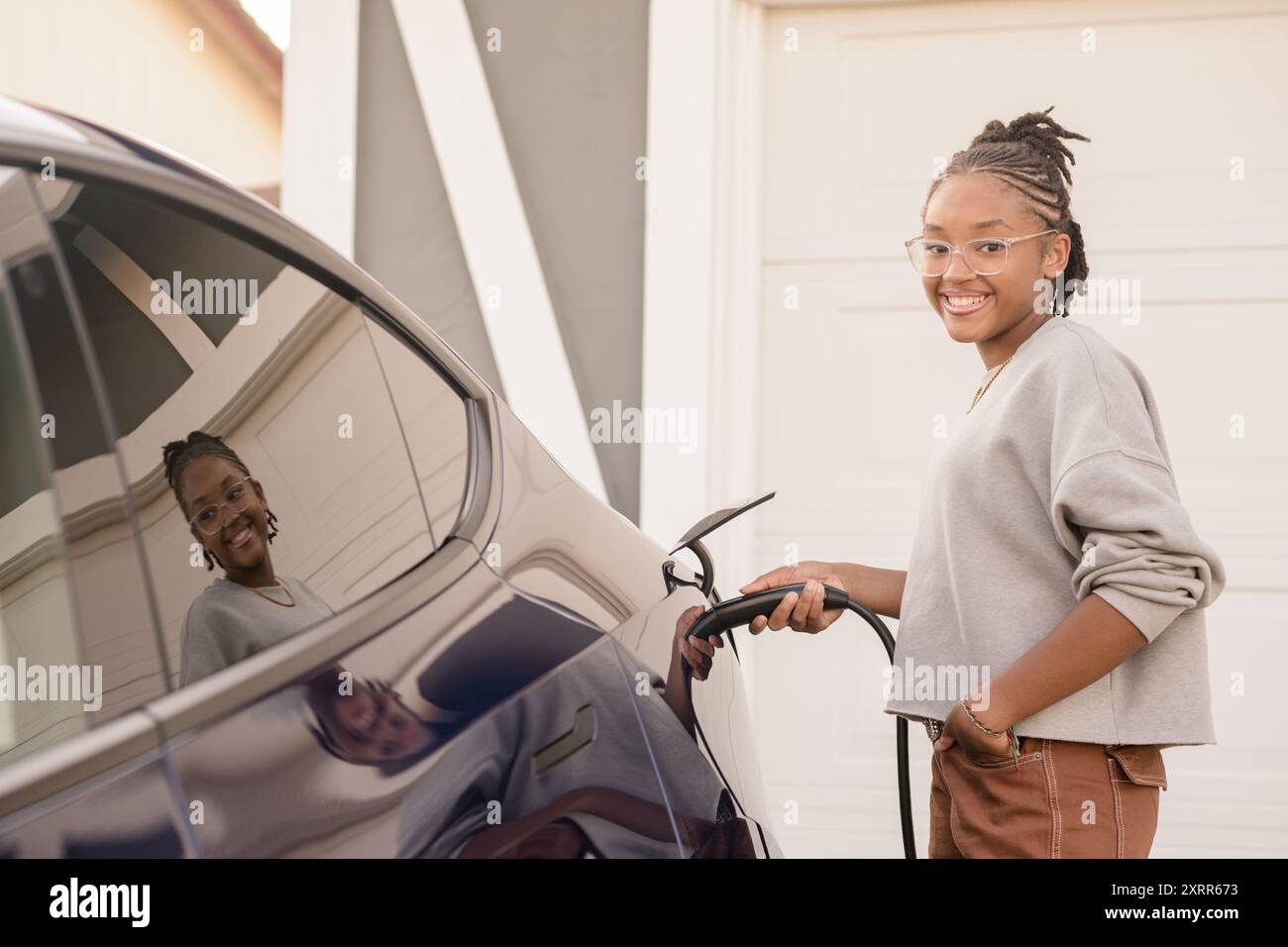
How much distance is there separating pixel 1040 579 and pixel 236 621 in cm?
96

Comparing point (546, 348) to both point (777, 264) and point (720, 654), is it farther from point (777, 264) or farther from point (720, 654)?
point (720, 654)

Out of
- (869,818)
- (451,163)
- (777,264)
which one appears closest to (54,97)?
(451,163)

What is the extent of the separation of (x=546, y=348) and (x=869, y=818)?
1.71m

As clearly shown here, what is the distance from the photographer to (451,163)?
3.55 metres

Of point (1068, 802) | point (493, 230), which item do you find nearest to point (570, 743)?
point (1068, 802)

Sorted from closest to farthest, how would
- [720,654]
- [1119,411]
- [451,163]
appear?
[1119,411]
[720,654]
[451,163]

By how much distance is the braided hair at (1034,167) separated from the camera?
1584mm

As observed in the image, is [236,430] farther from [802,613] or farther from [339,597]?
[802,613]

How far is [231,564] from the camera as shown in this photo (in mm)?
1087

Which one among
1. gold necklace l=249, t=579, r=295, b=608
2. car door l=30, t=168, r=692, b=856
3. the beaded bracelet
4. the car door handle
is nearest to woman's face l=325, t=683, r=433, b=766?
car door l=30, t=168, r=692, b=856

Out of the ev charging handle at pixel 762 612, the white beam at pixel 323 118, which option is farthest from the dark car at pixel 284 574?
the white beam at pixel 323 118

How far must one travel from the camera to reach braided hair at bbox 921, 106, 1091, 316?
1.58 meters

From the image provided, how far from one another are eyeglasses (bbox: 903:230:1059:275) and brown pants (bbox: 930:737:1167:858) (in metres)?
0.64

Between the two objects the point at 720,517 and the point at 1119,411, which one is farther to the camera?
the point at 720,517
